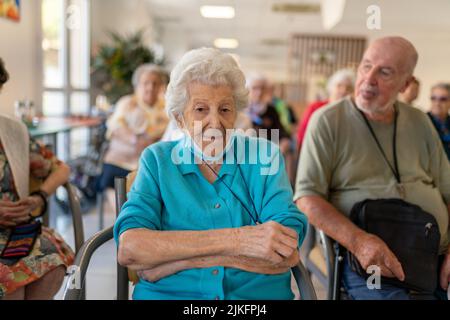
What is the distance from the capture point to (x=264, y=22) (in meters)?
10.4

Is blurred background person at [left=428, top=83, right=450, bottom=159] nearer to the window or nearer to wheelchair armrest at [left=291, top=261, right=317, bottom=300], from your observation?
wheelchair armrest at [left=291, top=261, right=317, bottom=300]

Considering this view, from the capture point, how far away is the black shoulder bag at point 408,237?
1527 millimetres

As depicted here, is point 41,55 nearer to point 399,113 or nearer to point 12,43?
point 12,43

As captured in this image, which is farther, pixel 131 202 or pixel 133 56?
pixel 133 56

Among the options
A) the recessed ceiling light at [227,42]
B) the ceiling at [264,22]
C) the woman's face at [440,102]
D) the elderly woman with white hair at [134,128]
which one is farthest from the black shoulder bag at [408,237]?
the recessed ceiling light at [227,42]

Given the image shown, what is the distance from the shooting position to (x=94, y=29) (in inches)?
287

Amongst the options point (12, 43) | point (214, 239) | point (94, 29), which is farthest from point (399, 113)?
point (94, 29)

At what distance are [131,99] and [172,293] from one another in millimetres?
2543

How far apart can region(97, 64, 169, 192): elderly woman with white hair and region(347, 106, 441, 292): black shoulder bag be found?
2.10 m

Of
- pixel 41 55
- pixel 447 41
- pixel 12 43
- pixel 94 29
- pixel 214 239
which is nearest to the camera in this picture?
pixel 214 239

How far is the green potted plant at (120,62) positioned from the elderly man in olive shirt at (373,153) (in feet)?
17.1

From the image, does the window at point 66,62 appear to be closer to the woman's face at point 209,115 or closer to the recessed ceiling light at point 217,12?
the recessed ceiling light at point 217,12

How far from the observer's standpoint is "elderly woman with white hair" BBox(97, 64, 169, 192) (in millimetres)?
3387

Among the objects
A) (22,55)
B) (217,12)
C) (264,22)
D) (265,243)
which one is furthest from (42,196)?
(264,22)
